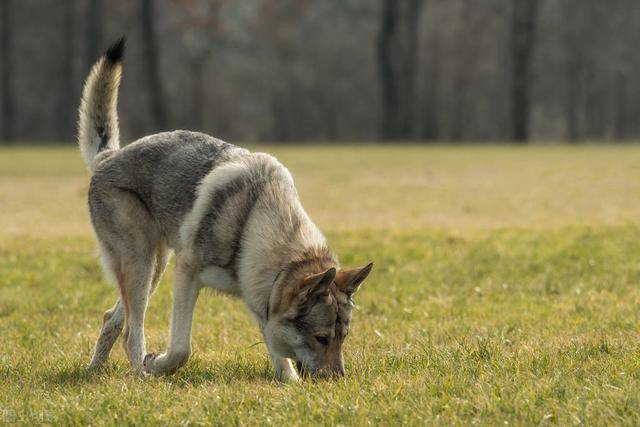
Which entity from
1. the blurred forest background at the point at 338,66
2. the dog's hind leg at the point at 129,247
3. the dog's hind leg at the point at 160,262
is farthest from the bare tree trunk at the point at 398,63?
the dog's hind leg at the point at 129,247

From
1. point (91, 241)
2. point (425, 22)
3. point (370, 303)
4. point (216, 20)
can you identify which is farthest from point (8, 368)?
point (425, 22)

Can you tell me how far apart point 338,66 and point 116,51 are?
58500 millimetres

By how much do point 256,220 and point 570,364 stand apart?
2.15 meters

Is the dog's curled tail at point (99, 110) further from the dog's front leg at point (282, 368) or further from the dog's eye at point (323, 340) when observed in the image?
the dog's eye at point (323, 340)

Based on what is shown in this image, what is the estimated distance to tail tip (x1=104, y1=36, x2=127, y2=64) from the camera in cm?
677

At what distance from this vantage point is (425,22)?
56.8 metres

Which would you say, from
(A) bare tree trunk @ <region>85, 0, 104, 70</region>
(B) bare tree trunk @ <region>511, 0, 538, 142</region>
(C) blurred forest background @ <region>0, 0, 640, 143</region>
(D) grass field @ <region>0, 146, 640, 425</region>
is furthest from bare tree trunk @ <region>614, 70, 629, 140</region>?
(D) grass field @ <region>0, 146, 640, 425</region>

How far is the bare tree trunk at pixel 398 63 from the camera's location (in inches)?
1644

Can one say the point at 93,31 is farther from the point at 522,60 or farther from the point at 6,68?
the point at 522,60

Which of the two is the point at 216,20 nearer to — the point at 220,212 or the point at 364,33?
the point at 364,33

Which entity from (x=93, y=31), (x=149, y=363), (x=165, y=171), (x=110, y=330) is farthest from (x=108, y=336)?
(x=93, y=31)

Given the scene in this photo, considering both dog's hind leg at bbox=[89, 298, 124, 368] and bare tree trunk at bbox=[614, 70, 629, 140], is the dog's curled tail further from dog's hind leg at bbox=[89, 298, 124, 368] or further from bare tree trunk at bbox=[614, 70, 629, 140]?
bare tree trunk at bbox=[614, 70, 629, 140]

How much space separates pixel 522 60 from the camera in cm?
4153

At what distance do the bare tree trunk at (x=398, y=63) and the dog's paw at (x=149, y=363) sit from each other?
122 ft
